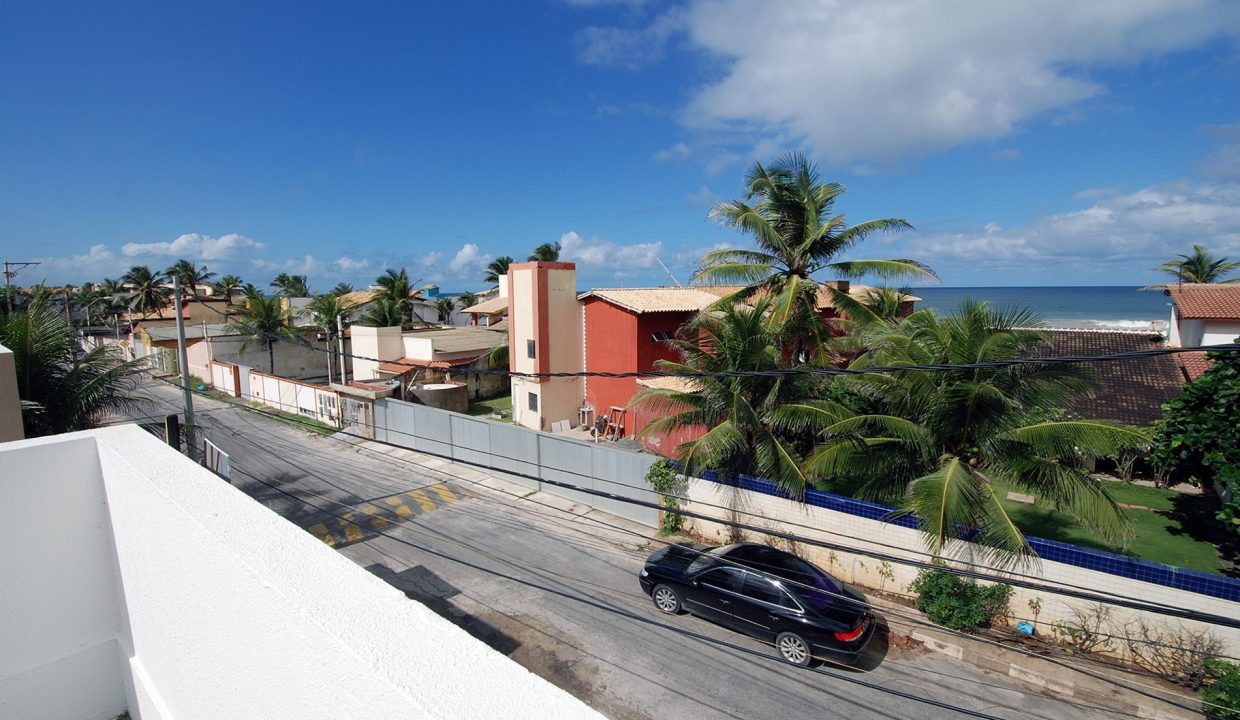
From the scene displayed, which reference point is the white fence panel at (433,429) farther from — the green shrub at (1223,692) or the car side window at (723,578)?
the green shrub at (1223,692)

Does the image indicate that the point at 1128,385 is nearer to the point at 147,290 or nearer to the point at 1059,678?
the point at 1059,678

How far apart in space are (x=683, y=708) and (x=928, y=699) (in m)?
3.58

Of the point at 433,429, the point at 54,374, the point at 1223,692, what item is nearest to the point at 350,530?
the point at 54,374

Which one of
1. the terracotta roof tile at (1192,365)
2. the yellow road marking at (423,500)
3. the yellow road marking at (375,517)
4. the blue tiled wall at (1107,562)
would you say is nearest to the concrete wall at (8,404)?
the yellow road marking at (375,517)

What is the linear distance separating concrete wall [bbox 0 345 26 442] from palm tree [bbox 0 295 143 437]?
1.96 m

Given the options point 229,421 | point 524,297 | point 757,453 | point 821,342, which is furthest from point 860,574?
point 229,421

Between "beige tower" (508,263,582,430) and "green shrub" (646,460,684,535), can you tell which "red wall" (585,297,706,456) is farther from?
"green shrub" (646,460,684,535)

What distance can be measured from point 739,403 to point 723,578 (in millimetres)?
3480

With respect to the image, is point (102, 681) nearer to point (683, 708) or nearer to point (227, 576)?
point (227, 576)

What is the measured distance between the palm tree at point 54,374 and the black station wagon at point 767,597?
33.5ft

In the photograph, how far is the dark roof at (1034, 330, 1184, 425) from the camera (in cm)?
1747

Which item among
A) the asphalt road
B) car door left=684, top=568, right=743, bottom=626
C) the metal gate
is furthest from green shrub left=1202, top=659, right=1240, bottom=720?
the metal gate

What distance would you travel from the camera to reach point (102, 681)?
4.32 metres

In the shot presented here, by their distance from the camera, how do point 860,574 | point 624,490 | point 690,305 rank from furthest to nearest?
point 690,305 < point 624,490 < point 860,574
